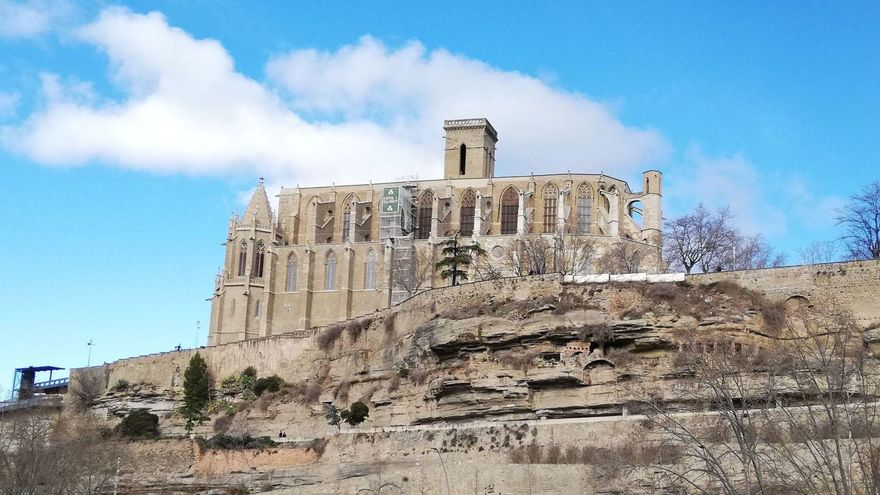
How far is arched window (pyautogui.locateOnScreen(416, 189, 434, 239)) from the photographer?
91.1m

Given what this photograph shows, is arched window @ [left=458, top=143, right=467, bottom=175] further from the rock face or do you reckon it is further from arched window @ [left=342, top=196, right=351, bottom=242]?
the rock face

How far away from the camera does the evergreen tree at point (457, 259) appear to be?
73.4 m

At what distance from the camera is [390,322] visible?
216 ft

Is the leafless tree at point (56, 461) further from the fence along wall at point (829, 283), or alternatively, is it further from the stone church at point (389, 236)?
the fence along wall at point (829, 283)

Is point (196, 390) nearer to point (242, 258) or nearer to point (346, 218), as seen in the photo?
point (242, 258)

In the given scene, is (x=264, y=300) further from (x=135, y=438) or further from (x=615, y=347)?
(x=615, y=347)

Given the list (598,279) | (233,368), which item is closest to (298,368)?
(233,368)

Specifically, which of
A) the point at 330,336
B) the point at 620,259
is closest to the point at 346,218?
the point at 620,259

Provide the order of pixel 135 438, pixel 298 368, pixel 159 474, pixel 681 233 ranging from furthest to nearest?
1. pixel 681 233
2. pixel 298 368
3. pixel 135 438
4. pixel 159 474

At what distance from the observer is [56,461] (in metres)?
48.2

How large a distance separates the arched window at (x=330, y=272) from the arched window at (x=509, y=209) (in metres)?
12.7

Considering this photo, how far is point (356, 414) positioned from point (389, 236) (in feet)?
101

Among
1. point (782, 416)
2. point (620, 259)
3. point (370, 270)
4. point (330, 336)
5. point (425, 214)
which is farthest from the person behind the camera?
point (425, 214)

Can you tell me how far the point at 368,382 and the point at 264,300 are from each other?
88.9ft
